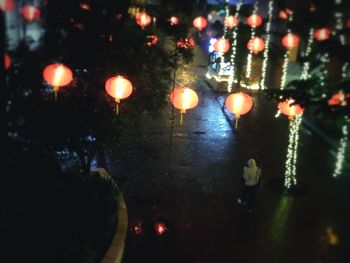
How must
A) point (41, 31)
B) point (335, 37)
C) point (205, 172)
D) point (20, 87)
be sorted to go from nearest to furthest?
point (335, 37) < point (20, 87) < point (41, 31) < point (205, 172)

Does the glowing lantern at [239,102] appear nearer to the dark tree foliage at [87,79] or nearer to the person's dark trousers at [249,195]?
the person's dark trousers at [249,195]

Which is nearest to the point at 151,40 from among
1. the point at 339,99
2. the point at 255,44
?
the point at 339,99

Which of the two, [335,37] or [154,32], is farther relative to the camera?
[154,32]

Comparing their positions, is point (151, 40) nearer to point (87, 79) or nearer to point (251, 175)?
point (87, 79)

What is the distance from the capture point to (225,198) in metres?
12.6

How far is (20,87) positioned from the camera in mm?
7285

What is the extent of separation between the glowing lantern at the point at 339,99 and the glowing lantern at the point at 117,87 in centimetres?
384

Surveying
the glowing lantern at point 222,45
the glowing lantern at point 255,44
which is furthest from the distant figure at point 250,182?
the glowing lantern at point 222,45

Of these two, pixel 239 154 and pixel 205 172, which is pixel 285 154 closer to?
pixel 239 154

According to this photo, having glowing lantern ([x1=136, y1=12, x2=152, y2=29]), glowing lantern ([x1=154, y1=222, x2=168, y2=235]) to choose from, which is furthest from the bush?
glowing lantern ([x1=136, y1=12, x2=152, y2=29])

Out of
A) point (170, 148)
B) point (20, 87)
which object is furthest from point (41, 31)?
point (170, 148)

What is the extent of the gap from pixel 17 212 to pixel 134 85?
3755 mm

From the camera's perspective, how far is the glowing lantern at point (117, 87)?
338 inches

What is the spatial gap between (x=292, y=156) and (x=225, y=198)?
15.0 ft
